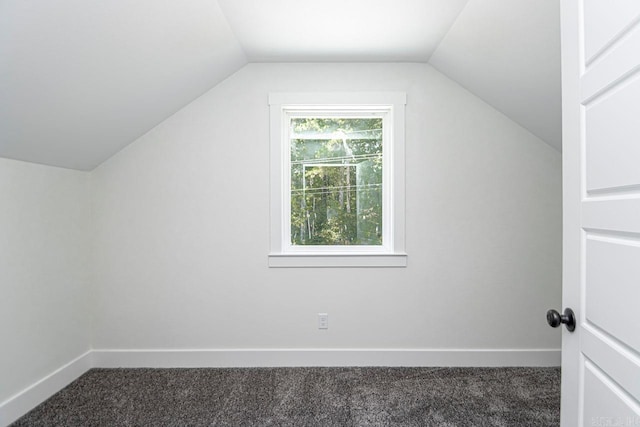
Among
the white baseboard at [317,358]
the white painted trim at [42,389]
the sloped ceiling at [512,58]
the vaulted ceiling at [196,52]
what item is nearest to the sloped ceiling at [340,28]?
the vaulted ceiling at [196,52]

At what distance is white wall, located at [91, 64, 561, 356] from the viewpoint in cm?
264

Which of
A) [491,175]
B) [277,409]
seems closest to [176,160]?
[277,409]

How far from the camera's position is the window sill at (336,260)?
2.66 meters

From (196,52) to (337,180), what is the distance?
134 cm

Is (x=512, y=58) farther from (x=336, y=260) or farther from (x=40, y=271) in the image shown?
(x=40, y=271)

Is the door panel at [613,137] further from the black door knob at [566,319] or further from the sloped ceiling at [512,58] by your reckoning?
the sloped ceiling at [512,58]

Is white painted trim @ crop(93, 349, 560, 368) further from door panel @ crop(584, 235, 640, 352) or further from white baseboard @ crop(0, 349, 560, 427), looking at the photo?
door panel @ crop(584, 235, 640, 352)

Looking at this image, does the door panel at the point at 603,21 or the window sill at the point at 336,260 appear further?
the window sill at the point at 336,260

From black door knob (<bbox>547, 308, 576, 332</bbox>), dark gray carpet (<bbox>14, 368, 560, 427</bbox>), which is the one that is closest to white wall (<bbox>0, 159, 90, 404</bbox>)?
dark gray carpet (<bbox>14, 368, 560, 427</bbox>)

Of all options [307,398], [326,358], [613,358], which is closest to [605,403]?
[613,358]

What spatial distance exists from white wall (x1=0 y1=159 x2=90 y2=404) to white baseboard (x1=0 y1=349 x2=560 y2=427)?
0.37 m

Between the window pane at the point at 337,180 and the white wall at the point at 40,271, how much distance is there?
1568 millimetres

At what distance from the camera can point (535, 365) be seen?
2.64 m

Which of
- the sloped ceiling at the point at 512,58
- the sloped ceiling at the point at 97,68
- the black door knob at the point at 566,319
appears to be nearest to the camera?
the black door knob at the point at 566,319
